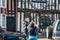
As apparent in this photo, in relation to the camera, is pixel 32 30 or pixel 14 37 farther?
pixel 32 30

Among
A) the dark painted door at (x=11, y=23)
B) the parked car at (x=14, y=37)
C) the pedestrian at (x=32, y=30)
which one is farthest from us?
the dark painted door at (x=11, y=23)

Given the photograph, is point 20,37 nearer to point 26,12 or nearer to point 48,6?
point 26,12

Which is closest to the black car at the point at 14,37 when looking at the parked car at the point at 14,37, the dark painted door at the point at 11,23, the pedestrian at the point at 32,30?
the parked car at the point at 14,37

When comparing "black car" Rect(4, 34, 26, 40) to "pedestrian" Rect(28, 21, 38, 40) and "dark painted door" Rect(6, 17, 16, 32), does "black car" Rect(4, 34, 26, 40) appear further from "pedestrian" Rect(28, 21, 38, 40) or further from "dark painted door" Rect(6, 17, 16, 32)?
"dark painted door" Rect(6, 17, 16, 32)

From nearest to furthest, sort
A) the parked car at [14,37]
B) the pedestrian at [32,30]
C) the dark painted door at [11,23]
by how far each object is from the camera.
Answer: the parked car at [14,37] → the pedestrian at [32,30] → the dark painted door at [11,23]

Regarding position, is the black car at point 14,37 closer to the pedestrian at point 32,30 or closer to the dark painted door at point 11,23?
the pedestrian at point 32,30

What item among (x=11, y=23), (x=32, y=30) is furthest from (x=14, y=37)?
(x=11, y=23)

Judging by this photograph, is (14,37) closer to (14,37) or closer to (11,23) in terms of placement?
(14,37)

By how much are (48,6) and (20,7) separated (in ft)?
14.3

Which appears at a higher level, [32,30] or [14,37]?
[32,30]

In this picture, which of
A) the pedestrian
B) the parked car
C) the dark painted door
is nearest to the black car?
the parked car

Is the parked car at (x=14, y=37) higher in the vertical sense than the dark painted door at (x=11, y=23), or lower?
lower

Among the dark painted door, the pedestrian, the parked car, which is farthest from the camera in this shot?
the dark painted door

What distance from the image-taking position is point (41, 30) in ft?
116
